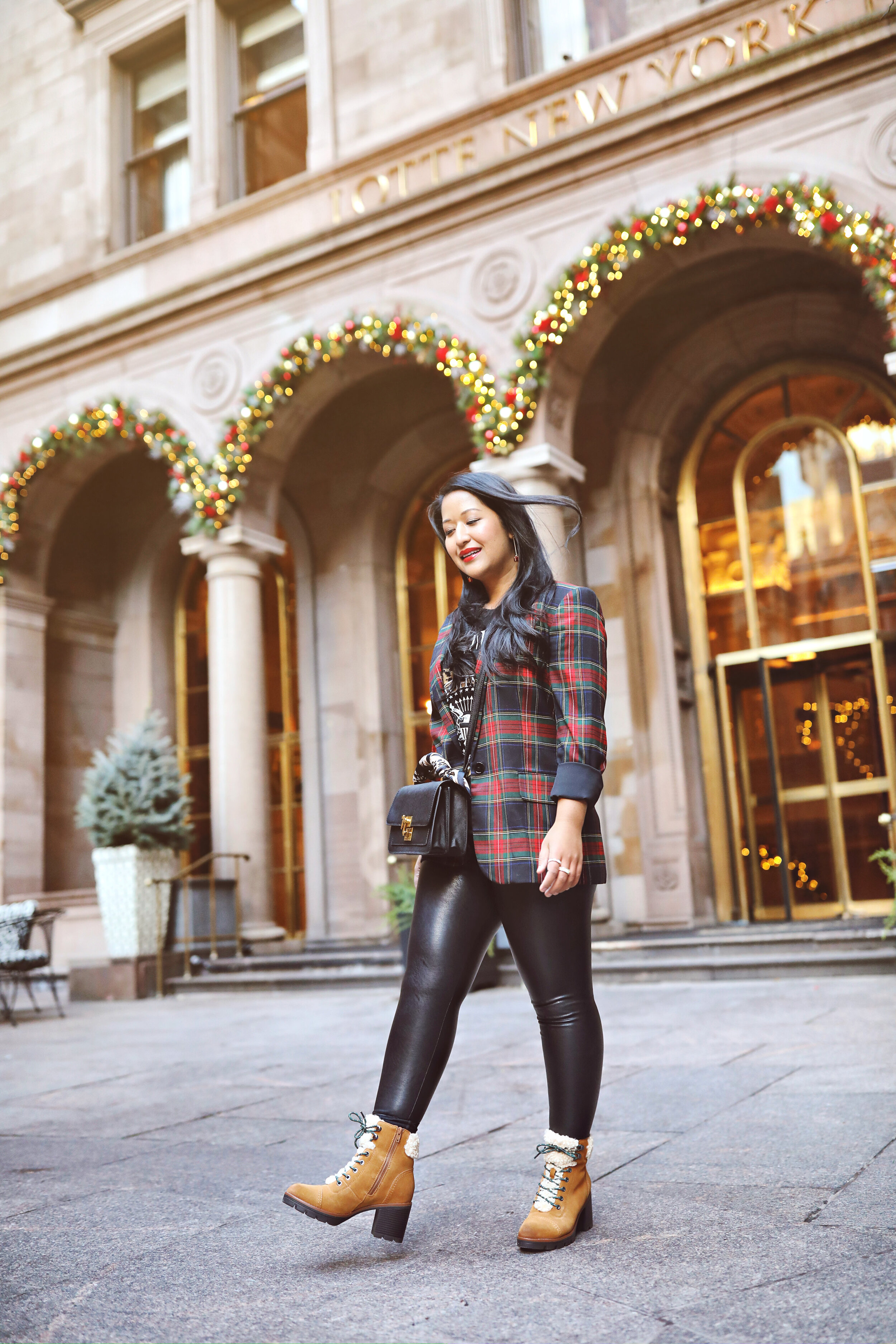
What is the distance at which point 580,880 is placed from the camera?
2816 mm

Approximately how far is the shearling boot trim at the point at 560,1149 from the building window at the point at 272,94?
48.3 ft

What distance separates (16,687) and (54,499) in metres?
2.55

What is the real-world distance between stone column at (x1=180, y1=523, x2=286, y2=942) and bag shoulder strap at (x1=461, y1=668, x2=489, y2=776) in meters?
10.5

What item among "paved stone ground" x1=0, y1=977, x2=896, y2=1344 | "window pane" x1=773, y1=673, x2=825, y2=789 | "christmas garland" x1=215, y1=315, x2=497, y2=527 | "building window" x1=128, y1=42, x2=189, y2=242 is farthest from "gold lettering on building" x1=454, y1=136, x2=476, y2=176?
"paved stone ground" x1=0, y1=977, x2=896, y2=1344

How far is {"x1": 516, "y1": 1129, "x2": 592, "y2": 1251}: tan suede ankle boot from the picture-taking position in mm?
2605

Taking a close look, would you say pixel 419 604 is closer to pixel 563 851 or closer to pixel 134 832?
pixel 134 832

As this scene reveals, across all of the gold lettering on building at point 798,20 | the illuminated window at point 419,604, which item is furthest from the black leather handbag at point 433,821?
the illuminated window at point 419,604

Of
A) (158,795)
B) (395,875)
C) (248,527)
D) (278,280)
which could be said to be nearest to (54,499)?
(248,527)

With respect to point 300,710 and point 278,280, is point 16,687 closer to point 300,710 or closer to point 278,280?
point 300,710

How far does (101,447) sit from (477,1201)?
13.3 m

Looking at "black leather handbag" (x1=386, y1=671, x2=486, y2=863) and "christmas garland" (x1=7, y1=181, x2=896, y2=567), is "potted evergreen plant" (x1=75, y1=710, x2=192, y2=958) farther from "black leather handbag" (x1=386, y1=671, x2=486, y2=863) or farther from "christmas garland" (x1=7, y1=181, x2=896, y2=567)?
"black leather handbag" (x1=386, y1=671, x2=486, y2=863)

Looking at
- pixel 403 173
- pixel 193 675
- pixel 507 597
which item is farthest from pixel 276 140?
pixel 507 597

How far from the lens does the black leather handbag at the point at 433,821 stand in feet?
9.10

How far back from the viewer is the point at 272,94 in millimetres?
15258
